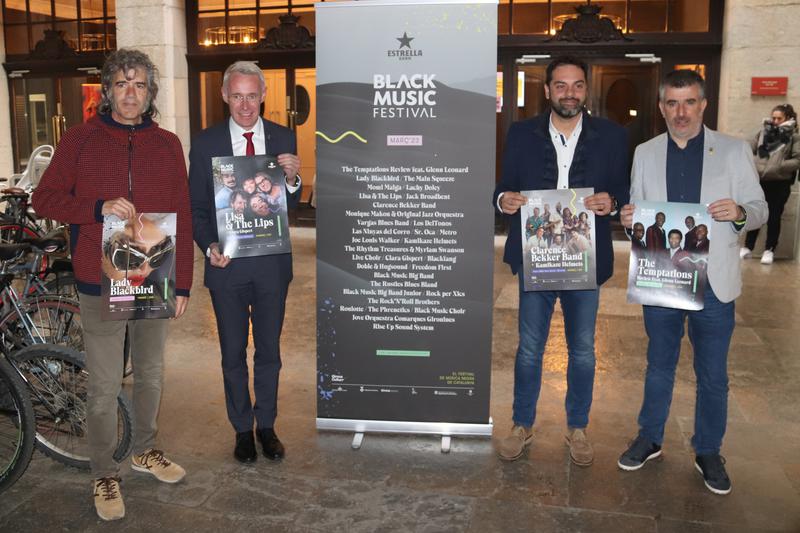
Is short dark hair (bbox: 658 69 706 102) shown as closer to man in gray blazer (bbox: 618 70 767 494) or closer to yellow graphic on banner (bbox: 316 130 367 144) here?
man in gray blazer (bbox: 618 70 767 494)

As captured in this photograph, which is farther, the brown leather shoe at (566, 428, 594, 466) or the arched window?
the arched window

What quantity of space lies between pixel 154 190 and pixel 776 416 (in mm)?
3814

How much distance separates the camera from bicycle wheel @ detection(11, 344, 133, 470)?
4.09 metres

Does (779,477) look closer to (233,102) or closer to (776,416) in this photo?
(776,416)

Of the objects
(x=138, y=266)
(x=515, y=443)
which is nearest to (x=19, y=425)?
(x=138, y=266)

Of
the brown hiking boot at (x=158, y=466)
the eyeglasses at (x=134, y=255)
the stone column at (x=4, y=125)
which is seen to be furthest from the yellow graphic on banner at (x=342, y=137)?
the stone column at (x=4, y=125)

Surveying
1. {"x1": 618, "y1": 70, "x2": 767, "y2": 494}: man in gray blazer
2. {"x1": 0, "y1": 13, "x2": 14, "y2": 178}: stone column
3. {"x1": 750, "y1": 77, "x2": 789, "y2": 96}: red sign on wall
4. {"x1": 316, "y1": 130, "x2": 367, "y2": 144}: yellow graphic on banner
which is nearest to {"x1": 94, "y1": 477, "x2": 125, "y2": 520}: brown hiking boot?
{"x1": 316, "y1": 130, "x2": 367, "y2": 144}: yellow graphic on banner

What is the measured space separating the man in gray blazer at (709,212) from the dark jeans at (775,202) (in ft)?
22.4

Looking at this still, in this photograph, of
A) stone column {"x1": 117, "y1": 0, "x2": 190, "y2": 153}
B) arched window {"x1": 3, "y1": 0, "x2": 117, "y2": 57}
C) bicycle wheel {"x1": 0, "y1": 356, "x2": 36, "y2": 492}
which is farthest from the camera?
arched window {"x1": 3, "y1": 0, "x2": 117, "y2": 57}

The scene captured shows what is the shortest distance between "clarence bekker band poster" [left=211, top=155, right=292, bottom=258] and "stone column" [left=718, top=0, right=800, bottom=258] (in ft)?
26.5

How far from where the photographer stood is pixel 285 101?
1259cm

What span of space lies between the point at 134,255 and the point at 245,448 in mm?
1247

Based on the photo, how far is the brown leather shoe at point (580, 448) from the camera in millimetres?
4223

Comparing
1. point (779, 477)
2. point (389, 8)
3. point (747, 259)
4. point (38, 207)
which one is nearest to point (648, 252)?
point (779, 477)
